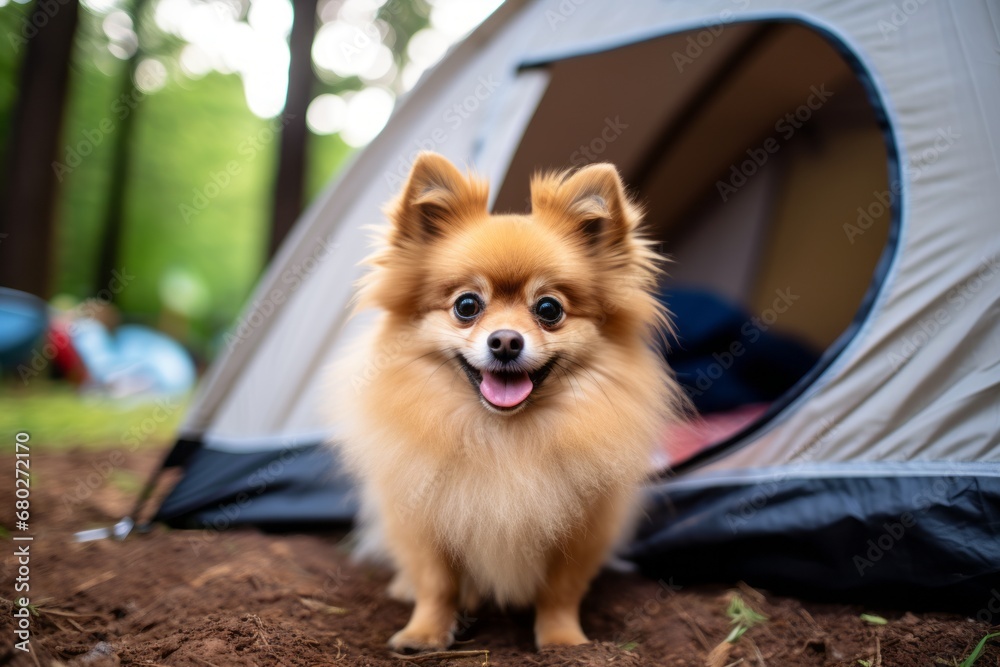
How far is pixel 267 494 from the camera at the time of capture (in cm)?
291

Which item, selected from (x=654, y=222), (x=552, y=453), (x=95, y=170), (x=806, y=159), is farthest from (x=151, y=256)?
(x=552, y=453)

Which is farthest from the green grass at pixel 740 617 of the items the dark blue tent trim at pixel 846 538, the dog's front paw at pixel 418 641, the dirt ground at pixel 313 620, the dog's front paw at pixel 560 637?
the dog's front paw at pixel 418 641

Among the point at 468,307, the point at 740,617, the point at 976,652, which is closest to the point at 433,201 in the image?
the point at 468,307

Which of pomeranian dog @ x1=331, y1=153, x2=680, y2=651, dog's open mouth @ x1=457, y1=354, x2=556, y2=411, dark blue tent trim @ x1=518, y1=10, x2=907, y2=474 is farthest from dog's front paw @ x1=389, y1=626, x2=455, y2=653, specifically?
dark blue tent trim @ x1=518, y1=10, x2=907, y2=474

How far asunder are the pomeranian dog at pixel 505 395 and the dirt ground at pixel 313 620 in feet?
0.69

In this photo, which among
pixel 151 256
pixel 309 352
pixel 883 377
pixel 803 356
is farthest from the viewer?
pixel 151 256

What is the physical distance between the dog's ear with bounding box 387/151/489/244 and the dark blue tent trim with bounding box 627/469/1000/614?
4.53 ft

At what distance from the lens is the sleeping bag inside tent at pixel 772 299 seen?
2.10 m

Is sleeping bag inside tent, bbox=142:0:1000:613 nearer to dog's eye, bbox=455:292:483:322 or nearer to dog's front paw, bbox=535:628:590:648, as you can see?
dog's front paw, bbox=535:628:590:648

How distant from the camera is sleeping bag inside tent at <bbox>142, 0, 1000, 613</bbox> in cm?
210

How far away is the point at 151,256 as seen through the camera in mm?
13773

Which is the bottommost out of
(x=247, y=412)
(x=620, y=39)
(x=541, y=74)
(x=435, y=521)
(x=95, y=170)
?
(x=95, y=170)

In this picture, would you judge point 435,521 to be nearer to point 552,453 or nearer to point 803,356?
point 552,453

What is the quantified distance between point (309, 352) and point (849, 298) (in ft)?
12.6
